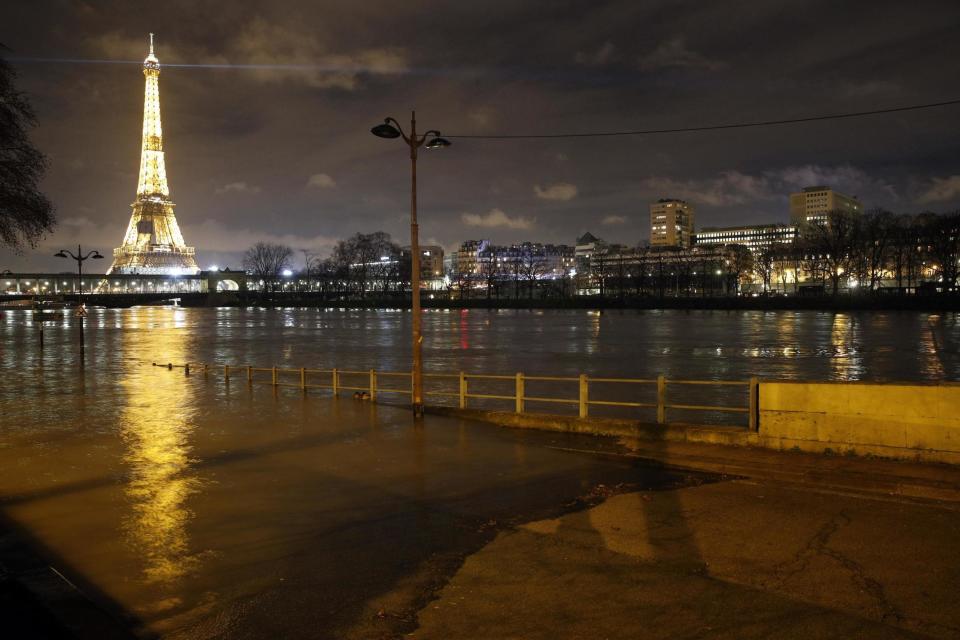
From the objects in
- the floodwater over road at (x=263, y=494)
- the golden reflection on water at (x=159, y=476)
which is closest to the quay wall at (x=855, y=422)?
the floodwater over road at (x=263, y=494)

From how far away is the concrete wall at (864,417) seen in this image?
420 inches

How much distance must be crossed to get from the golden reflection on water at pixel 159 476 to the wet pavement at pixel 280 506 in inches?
1.6

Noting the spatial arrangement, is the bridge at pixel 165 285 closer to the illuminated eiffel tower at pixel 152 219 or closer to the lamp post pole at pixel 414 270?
the illuminated eiffel tower at pixel 152 219

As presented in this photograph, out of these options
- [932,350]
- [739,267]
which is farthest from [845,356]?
[739,267]

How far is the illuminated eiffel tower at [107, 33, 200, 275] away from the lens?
172m

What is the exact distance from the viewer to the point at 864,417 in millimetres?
11250

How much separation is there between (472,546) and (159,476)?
20.8 feet

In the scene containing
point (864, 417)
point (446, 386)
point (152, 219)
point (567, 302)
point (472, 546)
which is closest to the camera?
point (472, 546)

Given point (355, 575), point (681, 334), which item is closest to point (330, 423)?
point (355, 575)

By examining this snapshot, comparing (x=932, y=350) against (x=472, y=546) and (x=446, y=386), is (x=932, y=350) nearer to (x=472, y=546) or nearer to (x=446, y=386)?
(x=446, y=386)

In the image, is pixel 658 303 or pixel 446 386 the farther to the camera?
pixel 658 303

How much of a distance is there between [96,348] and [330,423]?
120ft

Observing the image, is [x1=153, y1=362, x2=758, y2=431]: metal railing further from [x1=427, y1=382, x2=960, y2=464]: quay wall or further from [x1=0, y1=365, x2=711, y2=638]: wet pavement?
[x1=427, y1=382, x2=960, y2=464]: quay wall

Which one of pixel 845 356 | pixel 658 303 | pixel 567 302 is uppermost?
pixel 567 302
